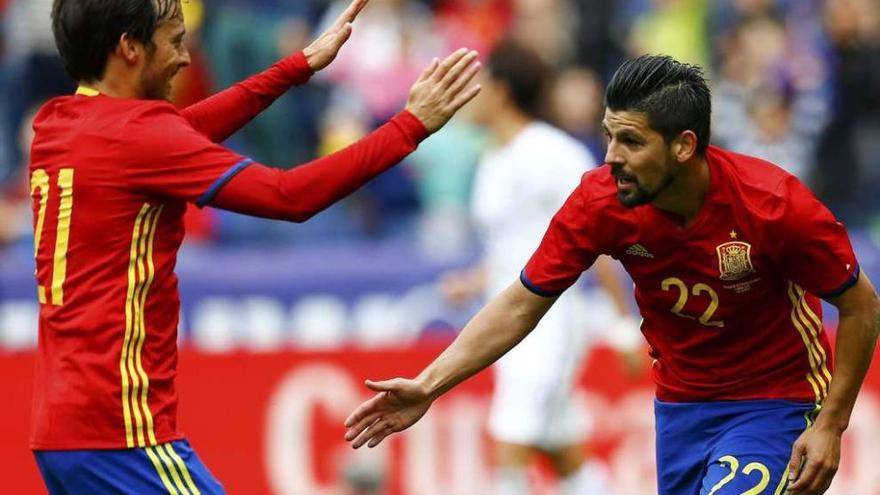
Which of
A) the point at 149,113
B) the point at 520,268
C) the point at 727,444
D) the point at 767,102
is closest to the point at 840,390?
the point at 727,444

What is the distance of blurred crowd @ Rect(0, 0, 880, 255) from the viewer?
1249 centimetres

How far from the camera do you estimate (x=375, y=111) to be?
12.9 metres

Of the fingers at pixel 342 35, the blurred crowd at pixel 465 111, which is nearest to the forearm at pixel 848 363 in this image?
the fingers at pixel 342 35

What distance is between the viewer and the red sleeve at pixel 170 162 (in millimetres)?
5145

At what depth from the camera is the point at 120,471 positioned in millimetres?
5195

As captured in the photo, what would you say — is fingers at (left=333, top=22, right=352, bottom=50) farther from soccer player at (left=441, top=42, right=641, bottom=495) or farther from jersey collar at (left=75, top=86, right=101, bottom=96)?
soccer player at (left=441, top=42, right=641, bottom=495)

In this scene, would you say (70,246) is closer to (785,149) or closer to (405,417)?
(405,417)

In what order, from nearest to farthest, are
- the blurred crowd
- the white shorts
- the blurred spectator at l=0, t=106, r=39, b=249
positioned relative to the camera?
the white shorts → the blurred spectator at l=0, t=106, r=39, b=249 → the blurred crowd

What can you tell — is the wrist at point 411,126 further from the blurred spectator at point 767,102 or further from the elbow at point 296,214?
the blurred spectator at point 767,102

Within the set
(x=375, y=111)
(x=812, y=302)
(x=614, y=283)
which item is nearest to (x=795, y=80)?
(x=375, y=111)

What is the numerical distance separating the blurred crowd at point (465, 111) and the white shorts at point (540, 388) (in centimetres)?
321

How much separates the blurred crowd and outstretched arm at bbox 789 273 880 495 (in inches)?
260

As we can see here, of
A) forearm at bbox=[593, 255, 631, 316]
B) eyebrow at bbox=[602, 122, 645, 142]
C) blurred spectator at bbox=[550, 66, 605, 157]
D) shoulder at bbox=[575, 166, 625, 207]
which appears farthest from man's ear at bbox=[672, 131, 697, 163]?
blurred spectator at bbox=[550, 66, 605, 157]

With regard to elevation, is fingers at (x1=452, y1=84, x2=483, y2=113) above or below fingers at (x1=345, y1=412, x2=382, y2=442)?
A: above
